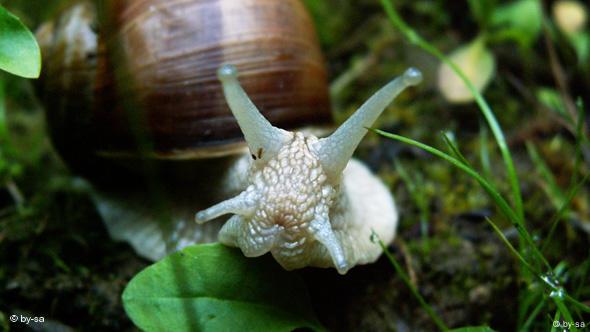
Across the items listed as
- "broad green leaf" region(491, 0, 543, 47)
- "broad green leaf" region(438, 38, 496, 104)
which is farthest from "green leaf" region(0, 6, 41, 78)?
"broad green leaf" region(491, 0, 543, 47)

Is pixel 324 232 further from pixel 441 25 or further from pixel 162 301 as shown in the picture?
pixel 441 25

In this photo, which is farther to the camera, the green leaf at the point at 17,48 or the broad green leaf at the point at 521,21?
the broad green leaf at the point at 521,21

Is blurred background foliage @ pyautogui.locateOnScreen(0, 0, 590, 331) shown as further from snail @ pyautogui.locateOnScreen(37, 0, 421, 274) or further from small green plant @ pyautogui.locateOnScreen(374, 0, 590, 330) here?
snail @ pyautogui.locateOnScreen(37, 0, 421, 274)

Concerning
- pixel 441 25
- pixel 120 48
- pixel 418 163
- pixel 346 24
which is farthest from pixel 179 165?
pixel 441 25

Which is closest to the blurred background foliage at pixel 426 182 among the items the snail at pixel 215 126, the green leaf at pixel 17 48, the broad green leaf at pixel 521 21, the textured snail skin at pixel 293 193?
the broad green leaf at pixel 521 21

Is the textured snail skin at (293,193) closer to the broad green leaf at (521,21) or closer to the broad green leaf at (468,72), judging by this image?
the broad green leaf at (468,72)

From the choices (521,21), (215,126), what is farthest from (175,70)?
(521,21)
